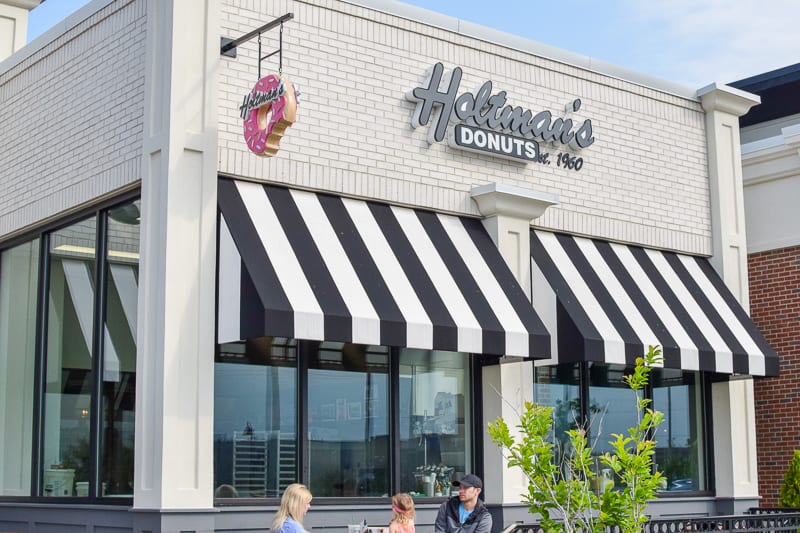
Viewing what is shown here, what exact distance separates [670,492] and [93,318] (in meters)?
8.61

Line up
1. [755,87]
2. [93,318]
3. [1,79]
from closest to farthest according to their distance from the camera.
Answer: [93,318], [1,79], [755,87]

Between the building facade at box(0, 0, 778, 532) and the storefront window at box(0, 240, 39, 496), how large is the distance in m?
0.05

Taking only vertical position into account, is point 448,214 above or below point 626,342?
above

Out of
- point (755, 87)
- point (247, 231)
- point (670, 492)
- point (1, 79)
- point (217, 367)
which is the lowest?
point (670, 492)

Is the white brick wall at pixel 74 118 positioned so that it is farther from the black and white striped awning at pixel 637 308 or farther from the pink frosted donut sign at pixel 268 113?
the black and white striped awning at pixel 637 308

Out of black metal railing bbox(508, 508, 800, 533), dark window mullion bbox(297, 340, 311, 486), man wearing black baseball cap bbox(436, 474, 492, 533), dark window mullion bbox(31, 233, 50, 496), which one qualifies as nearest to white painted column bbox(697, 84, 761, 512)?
black metal railing bbox(508, 508, 800, 533)

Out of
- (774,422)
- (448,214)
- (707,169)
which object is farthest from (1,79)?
(774,422)

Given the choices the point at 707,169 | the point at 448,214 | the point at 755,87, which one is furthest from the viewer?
the point at 755,87

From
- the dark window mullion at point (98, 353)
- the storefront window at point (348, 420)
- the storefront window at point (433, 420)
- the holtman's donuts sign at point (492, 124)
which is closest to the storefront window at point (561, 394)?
the storefront window at point (433, 420)

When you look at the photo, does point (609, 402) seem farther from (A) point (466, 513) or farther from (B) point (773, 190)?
(B) point (773, 190)

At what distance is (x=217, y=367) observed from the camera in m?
12.1

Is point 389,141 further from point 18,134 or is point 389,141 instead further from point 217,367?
point 18,134

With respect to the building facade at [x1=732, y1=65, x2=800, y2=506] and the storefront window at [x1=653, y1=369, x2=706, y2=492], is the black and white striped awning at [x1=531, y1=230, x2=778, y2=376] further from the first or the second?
the building facade at [x1=732, y1=65, x2=800, y2=506]

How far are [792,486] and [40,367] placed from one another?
11008 millimetres
